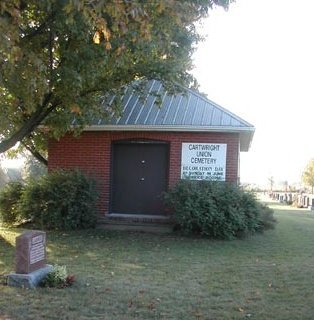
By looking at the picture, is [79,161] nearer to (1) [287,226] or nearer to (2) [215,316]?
(1) [287,226]

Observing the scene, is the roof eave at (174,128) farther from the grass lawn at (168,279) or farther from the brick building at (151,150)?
the grass lawn at (168,279)

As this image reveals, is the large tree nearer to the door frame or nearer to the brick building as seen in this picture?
the brick building

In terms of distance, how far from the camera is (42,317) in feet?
20.6

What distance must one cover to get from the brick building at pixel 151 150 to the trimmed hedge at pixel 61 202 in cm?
103

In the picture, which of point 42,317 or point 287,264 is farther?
point 287,264

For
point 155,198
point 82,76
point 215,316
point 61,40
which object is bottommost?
point 215,316

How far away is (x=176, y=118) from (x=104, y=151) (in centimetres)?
240

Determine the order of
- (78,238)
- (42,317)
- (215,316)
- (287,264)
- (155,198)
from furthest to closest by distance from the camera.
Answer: (155,198) < (78,238) < (287,264) < (215,316) < (42,317)

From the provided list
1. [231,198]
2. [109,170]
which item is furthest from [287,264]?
[109,170]

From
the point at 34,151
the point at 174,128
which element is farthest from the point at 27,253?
the point at 34,151

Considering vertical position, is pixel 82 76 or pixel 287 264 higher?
pixel 82 76

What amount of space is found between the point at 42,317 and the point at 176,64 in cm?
781

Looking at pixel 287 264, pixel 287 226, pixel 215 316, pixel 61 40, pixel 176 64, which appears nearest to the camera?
pixel 215 316

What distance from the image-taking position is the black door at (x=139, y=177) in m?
16.1
